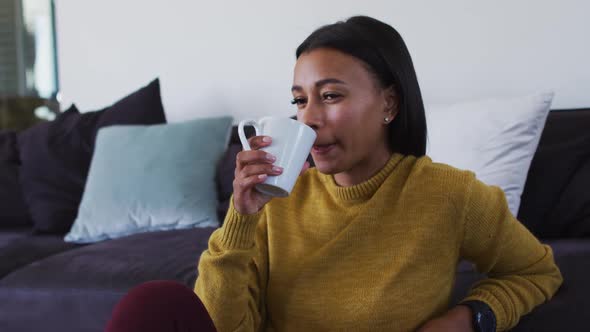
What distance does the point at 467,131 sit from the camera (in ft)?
5.29

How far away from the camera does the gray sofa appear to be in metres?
1.43

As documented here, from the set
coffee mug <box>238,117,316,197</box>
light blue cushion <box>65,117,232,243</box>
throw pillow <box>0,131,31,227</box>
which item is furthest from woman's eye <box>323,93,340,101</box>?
throw pillow <box>0,131,31,227</box>

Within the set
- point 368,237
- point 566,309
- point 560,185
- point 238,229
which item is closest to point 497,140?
point 560,185

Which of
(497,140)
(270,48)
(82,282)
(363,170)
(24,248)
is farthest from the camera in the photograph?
(270,48)

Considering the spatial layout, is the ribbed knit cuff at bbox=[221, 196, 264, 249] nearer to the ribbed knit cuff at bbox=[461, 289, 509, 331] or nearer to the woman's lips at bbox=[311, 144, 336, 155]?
the woman's lips at bbox=[311, 144, 336, 155]

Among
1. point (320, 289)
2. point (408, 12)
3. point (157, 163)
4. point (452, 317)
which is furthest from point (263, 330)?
point (408, 12)

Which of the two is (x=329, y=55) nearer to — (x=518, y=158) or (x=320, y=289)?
(x=320, y=289)

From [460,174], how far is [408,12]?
1.21 m

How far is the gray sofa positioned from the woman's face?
44 cm

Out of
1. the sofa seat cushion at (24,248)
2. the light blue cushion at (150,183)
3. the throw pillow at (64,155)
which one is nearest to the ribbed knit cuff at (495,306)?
the light blue cushion at (150,183)

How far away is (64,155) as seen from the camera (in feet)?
7.34

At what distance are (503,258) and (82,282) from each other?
947mm

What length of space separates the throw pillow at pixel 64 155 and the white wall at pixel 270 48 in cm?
27

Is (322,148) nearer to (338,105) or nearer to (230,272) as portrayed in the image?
(338,105)
